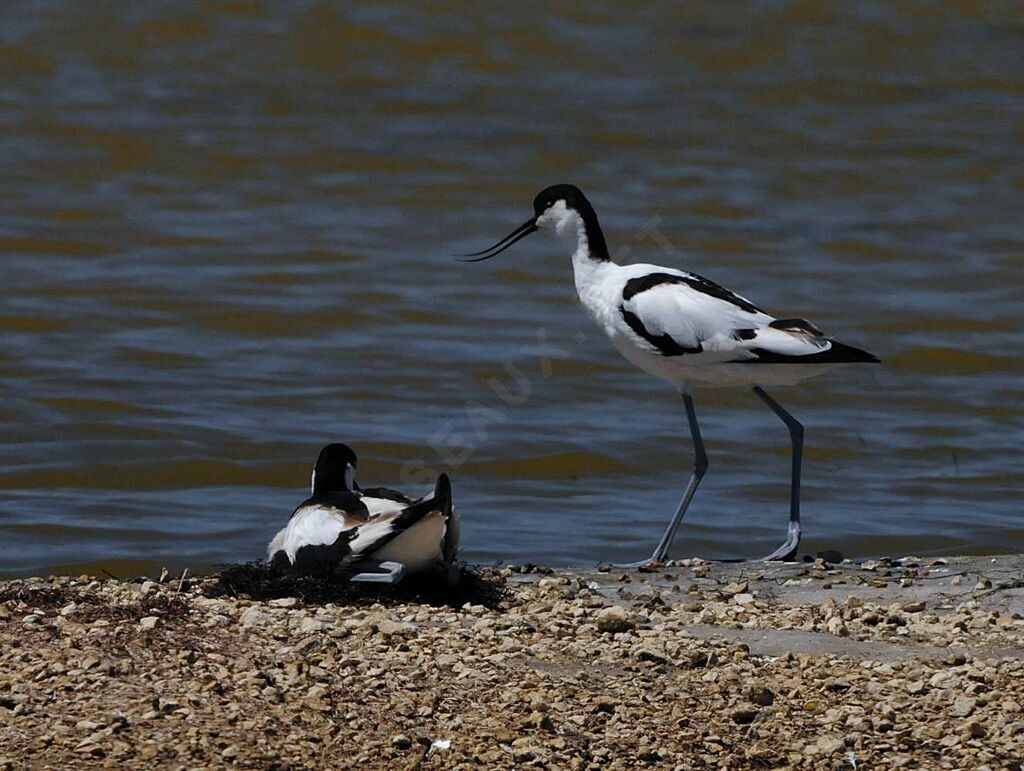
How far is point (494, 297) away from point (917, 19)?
35.7ft

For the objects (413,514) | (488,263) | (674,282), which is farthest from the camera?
(488,263)

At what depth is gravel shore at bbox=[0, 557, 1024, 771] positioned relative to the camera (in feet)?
16.3

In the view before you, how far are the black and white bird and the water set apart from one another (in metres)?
1.70

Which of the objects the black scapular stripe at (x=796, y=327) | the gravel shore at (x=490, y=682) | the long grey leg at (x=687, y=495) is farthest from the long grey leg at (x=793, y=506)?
the gravel shore at (x=490, y=682)

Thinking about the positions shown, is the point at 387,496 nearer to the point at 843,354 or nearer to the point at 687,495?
the point at 687,495

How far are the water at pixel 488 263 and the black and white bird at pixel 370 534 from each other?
170 cm

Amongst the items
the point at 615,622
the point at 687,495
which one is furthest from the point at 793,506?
the point at 615,622

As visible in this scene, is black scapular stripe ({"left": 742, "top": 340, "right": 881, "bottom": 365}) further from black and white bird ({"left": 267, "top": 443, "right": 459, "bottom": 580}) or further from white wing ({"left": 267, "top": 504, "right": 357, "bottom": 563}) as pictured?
white wing ({"left": 267, "top": 504, "right": 357, "bottom": 563})

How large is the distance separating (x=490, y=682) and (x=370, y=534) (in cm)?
121

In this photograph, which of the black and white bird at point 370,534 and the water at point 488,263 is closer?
the black and white bird at point 370,534

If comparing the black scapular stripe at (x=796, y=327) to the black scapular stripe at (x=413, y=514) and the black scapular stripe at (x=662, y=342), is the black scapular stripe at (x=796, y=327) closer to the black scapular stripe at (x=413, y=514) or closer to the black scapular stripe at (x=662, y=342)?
the black scapular stripe at (x=662, y=342)

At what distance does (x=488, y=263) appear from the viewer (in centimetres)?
1501

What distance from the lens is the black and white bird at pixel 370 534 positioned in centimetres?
647

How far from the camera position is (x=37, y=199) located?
16219 mm
